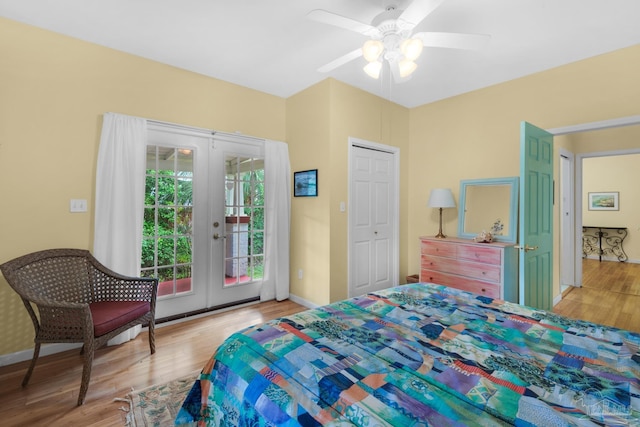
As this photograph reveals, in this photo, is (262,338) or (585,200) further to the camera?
(585,200)

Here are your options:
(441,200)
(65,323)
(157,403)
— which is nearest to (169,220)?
(65,323)

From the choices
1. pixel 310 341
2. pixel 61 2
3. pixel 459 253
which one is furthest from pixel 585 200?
pixel 61 2

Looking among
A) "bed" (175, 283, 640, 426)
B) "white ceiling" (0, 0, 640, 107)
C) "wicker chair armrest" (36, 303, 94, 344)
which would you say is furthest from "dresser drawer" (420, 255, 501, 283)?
"wicker chair armrest" (36, 303, 94, 344)

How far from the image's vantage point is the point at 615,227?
6.58 m

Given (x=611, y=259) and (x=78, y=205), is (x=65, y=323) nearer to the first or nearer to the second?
(x=78, y=205)

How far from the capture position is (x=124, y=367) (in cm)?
228

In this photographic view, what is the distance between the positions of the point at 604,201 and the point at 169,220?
29.1ft

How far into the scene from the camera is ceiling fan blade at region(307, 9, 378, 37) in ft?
5.58

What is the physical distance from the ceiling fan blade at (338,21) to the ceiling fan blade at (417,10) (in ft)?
0.73

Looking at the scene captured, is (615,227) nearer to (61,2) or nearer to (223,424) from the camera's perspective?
(223,424)

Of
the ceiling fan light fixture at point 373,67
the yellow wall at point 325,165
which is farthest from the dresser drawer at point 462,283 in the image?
the ceiling fan light fixture at point 373,67

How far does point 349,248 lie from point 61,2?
3.29m

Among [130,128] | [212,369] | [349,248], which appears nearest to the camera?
[212,369]

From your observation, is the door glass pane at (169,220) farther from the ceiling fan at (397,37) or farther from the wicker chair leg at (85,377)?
the ceiling fan at (397,37)
